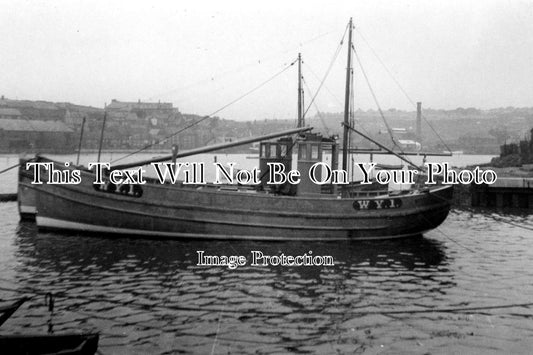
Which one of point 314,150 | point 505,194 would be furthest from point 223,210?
point 505,194

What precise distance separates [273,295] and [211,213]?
602 cm

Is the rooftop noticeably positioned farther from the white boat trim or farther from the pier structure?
the pier structure

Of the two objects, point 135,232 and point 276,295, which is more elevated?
point 135,232

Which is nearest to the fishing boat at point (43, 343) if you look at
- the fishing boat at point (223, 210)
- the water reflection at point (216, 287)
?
the water reflection at point (216, 287)

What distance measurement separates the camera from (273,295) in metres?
11.6

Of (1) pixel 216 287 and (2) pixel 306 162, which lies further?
(2) pixel 306 162

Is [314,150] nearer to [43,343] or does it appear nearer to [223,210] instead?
[223,210]

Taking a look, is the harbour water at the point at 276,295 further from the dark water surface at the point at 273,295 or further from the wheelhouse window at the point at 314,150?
the wheelhouse window at the point at 314,150

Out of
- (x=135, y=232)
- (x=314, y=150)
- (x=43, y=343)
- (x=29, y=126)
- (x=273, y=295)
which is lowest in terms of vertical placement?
(x=273, y=295)

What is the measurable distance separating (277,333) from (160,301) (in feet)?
10.7

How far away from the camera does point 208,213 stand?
16953 millimetres

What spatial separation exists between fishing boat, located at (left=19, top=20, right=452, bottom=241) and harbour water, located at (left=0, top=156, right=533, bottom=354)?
50 cm

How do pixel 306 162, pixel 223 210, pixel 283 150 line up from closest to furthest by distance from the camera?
pixel 223 210 < pixel 306 162 < pixel 283 150

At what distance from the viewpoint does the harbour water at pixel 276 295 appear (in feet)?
29.2
